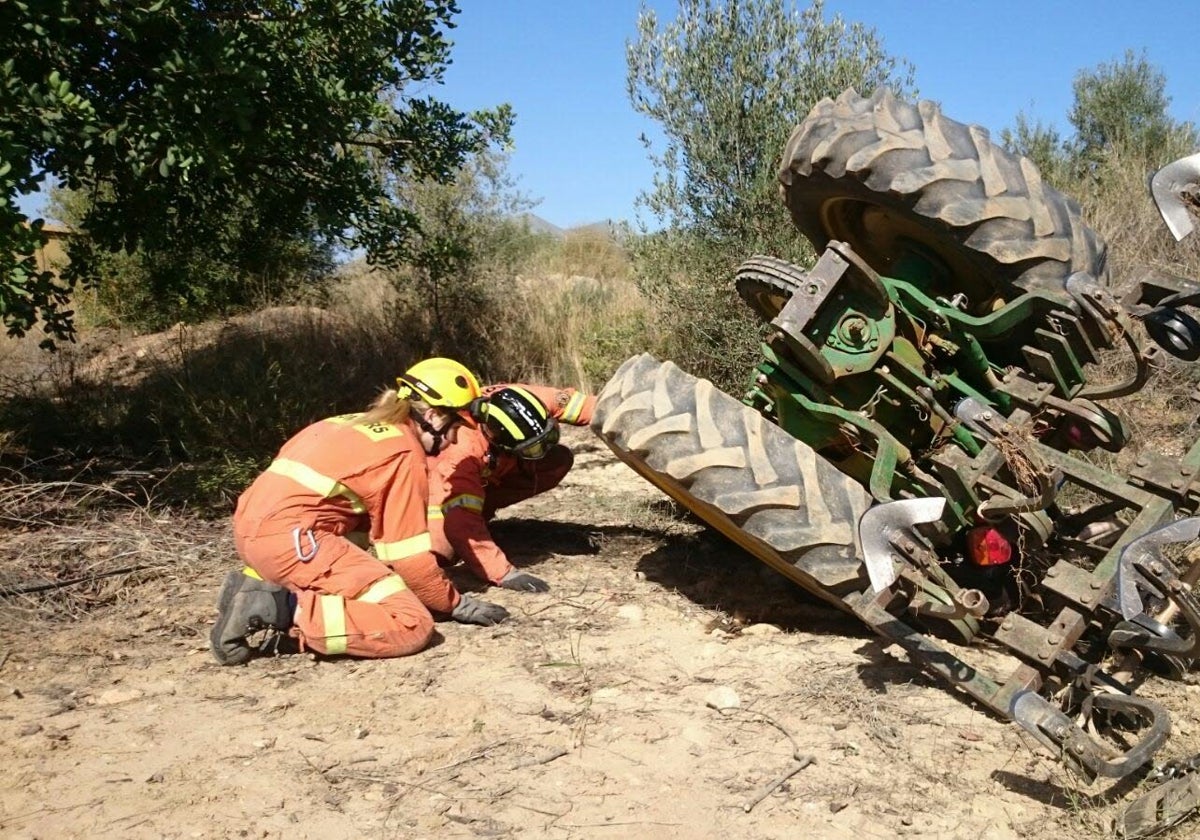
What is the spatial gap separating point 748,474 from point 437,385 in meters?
1.75

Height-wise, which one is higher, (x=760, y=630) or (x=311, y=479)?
(x=311, y=479)

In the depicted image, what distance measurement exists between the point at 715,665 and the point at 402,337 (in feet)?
19.4

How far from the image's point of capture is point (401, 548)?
447cm

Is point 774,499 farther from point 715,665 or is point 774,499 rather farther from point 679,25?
point 679,25

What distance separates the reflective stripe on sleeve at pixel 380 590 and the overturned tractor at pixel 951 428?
1.11 m

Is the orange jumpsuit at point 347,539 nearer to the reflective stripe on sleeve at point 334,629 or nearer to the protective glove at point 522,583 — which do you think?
the reflective stripe on sleeve at point 334,629

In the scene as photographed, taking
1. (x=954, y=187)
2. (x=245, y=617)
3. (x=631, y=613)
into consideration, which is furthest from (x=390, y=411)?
(x=954, y=187)

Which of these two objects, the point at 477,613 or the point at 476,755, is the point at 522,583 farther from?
the point at 476,755

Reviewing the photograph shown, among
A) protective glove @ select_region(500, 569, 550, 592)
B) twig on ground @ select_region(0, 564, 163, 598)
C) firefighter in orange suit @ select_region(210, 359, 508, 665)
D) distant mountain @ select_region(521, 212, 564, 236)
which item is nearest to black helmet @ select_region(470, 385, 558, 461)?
firefighter in orange suit @ select_region(210, 359, 508, 665)

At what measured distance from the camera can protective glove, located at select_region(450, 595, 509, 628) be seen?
452 cm

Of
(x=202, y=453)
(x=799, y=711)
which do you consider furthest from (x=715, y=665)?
(x=202, y=453)

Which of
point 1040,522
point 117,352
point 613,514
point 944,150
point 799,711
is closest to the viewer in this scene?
point 799,711

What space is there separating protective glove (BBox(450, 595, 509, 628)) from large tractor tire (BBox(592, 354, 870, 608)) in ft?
3.40

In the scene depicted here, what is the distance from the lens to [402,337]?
9203 mm
